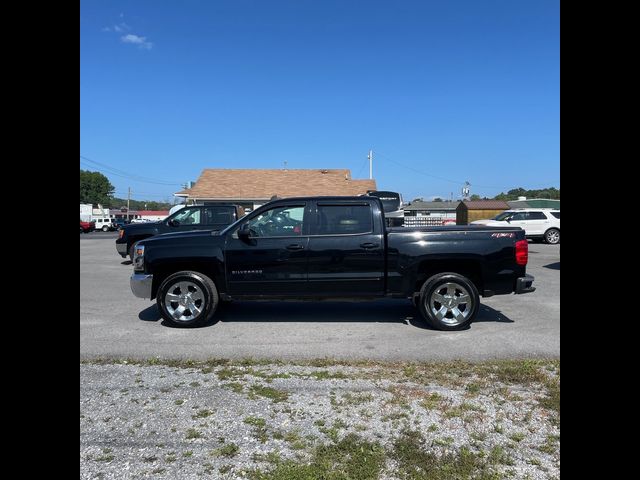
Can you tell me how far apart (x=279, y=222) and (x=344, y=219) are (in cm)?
97

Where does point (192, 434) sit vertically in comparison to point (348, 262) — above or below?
below

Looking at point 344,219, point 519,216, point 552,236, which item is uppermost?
point 519,216

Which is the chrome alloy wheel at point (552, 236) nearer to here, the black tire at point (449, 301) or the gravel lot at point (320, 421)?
the black tire at point (449, 301)

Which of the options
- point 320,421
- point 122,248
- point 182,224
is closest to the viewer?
point 320,421

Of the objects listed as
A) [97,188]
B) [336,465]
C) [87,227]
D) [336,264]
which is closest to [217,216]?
[336,264]

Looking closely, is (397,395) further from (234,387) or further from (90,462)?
(90,462)

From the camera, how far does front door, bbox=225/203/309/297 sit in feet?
19.6

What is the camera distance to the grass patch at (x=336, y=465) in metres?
2.47

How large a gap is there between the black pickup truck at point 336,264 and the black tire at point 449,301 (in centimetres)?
1

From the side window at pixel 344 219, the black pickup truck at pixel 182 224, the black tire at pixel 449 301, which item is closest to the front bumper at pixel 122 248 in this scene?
the black pickup truck at pixel 182 224

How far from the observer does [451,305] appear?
19.1 feet

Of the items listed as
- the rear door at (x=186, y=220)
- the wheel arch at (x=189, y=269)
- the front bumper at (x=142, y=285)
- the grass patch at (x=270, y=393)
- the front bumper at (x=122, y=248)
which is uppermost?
the rear door at (x=186, y=220)

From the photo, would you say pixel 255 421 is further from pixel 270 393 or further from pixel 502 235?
pixel 502 235
